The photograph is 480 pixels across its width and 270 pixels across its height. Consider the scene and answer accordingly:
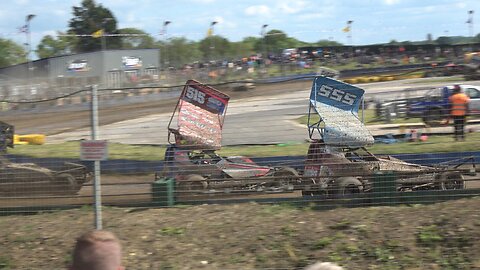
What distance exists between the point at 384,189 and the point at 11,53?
227 ft

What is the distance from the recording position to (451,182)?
9.33m

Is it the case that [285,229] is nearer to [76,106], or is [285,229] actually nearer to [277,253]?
[277,253]

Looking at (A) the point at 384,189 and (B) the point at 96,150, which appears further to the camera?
(A) the point at 384,189

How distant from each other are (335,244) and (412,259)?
0.87 m

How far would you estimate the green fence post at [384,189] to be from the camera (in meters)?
8.40

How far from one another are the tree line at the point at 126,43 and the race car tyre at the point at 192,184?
97.4 ft

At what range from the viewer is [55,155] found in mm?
15578

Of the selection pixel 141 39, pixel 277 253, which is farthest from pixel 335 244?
pixel 141 39

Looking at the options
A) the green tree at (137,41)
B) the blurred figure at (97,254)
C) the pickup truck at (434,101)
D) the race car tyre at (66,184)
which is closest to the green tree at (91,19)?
the green tree at (137,41)

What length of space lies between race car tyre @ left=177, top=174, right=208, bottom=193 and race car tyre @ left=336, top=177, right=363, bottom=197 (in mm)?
2079

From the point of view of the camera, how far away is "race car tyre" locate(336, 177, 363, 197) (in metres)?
8.89

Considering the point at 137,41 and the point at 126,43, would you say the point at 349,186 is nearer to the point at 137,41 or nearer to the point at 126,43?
the point at 137,41

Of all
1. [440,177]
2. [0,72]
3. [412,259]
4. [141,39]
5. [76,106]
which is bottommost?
[412,259]

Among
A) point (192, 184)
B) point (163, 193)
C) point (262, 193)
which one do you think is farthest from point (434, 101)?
point (163, 193)
